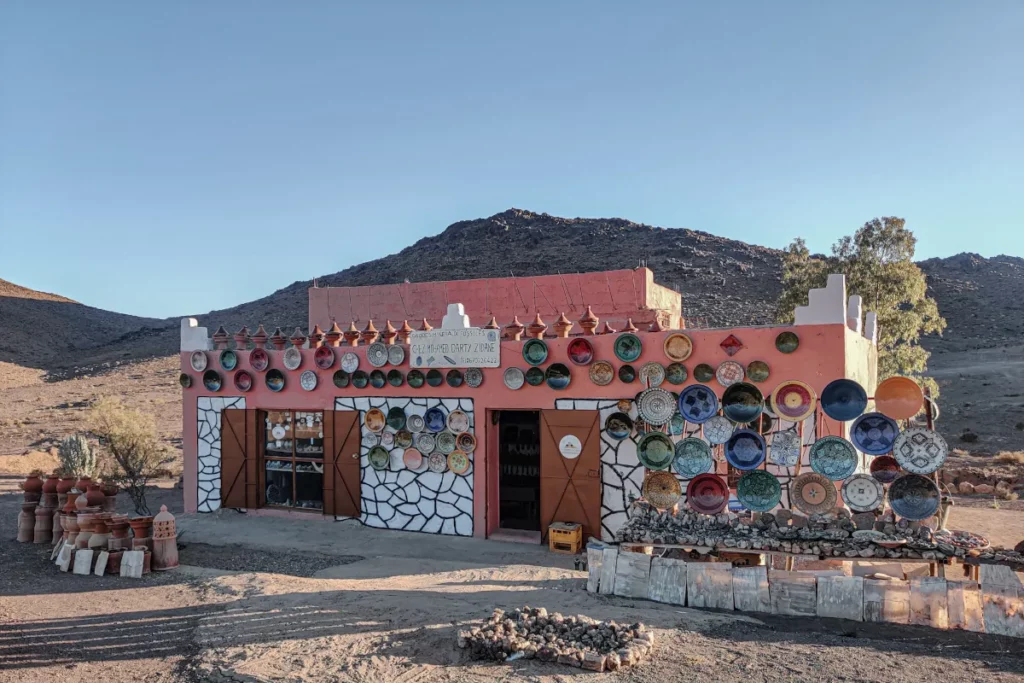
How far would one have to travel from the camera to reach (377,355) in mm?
11867

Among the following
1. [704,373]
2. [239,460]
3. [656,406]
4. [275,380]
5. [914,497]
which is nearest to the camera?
[914,497]

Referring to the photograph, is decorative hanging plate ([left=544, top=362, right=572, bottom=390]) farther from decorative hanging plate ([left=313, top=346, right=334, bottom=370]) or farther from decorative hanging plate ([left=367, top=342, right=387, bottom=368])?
decorative hanging plate ([left=313, top=346, right=334, bottom=370])

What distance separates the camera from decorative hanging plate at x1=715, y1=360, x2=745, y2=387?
9.48 metres

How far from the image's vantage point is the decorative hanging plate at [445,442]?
1136cm

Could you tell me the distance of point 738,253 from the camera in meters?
52.0

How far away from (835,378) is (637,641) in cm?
488

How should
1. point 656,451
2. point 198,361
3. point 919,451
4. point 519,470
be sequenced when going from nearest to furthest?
point 919,451 < point 656,451 < point 519,470 < point 198,361

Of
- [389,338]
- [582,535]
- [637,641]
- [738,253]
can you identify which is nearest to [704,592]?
[637,641]

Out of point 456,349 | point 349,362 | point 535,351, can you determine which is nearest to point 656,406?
point 535,351

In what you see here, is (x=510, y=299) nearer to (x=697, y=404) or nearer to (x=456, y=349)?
(x=456, y=349)

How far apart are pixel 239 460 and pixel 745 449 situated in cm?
927

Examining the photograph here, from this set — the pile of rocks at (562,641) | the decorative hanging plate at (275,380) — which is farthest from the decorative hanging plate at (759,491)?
the decorative hanging plate at (275,380)

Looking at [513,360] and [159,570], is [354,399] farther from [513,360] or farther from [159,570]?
[159,570]

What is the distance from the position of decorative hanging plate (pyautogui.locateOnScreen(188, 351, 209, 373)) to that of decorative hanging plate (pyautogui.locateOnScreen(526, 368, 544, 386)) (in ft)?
22.1
